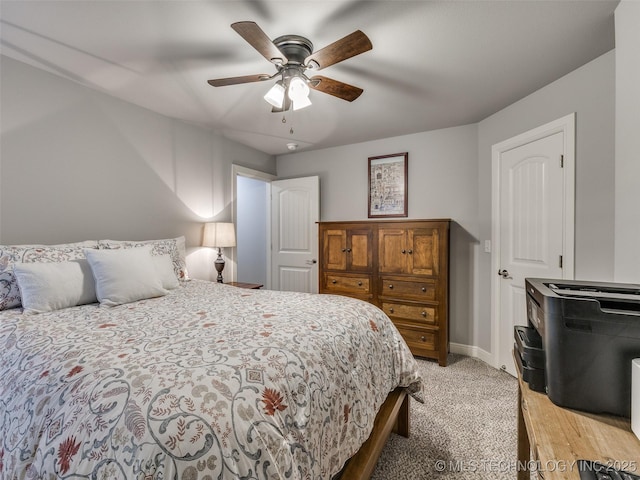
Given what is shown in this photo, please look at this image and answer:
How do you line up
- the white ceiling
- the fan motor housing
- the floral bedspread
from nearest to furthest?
the floral bedspread → the white ceiling → the fan motor housing

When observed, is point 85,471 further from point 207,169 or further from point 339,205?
point 339,205

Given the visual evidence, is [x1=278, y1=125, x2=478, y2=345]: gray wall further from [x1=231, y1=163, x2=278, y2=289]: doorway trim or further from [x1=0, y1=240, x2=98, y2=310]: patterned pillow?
[x1=0, y1=240, x2=98, y2=310]: patterned pillow

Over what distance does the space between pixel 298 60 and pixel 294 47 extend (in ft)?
0.25

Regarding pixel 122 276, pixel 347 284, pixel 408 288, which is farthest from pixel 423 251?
pixel 122 276

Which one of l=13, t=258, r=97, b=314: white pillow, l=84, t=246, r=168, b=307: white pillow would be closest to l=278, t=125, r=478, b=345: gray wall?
l=84, t=246, r=168, b=307: white pillow

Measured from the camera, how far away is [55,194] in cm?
215

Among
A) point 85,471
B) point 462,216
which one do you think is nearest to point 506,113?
point 462,216

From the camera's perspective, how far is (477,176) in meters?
3.11

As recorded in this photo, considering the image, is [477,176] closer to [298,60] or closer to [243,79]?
[298,60]

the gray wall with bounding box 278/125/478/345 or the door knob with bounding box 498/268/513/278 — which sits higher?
the gray wall with bounding box 278/125/478/345

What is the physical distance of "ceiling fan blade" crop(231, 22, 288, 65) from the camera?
4.30 feet

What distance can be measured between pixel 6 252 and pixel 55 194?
637mm

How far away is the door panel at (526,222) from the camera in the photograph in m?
2.23

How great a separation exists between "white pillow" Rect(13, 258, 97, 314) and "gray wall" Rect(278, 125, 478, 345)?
286 cm
